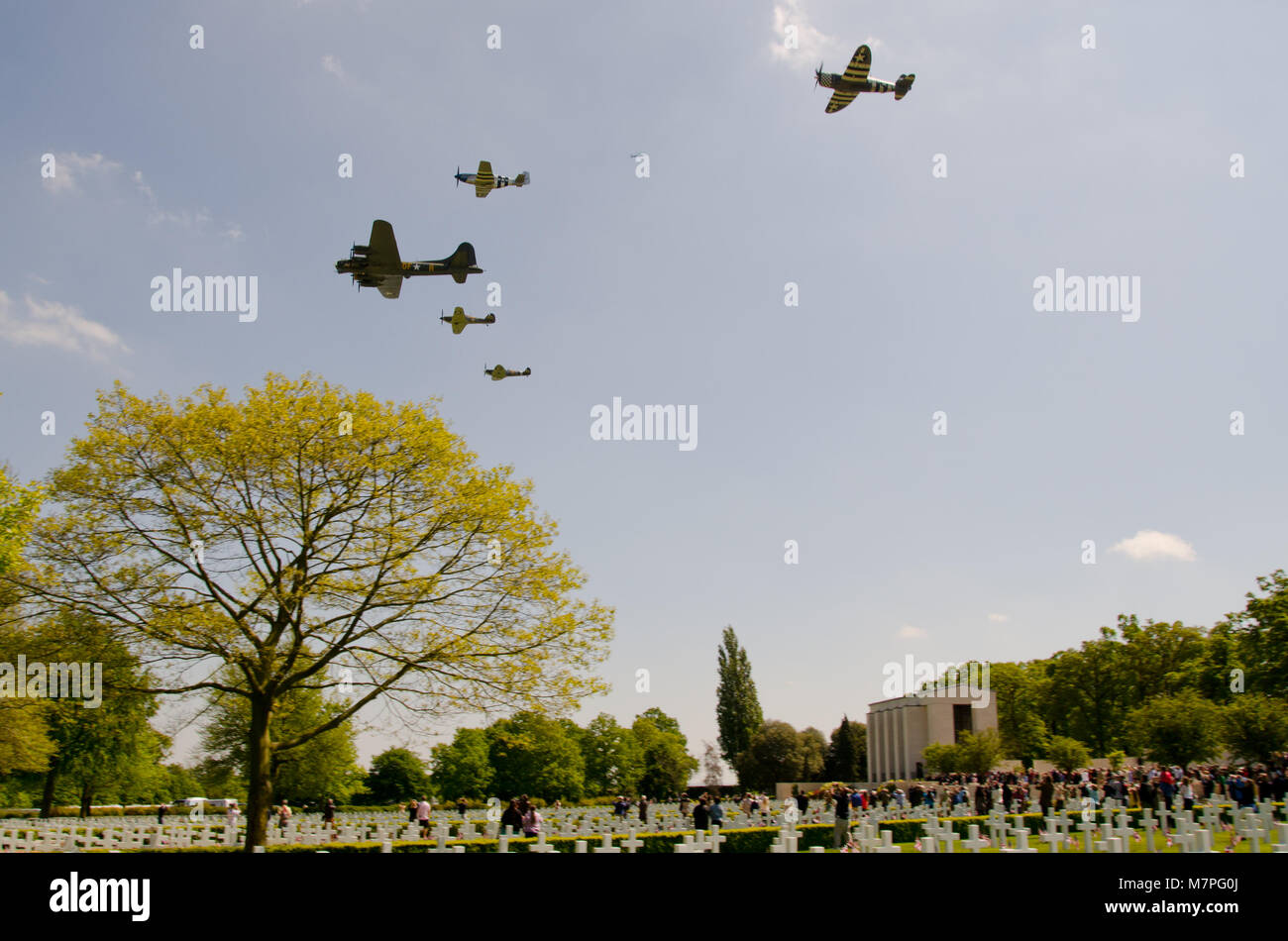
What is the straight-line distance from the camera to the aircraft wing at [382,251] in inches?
1040

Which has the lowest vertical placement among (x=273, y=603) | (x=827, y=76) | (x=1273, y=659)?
(x=1273, y=659)

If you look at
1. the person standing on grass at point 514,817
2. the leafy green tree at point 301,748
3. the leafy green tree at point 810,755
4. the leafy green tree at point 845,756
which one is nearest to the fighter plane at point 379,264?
the person standing on grass at point 514,817

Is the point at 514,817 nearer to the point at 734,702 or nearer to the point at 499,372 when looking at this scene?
the point at 499,372

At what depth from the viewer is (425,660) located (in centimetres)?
2359

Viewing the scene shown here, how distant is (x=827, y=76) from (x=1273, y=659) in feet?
147

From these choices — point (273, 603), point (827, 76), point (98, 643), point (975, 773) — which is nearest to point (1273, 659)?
point (975, 773)

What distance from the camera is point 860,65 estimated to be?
23.9m

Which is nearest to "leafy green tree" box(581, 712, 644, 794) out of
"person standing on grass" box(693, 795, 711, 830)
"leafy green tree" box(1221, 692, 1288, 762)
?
"leafy green tree" box(1221, 692, 1288, 762)

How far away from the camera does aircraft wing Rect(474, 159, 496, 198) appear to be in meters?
28.1

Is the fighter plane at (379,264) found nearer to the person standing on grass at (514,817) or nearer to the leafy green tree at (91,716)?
the leafy green tree at (91,716)

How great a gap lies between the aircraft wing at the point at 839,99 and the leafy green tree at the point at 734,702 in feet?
232
